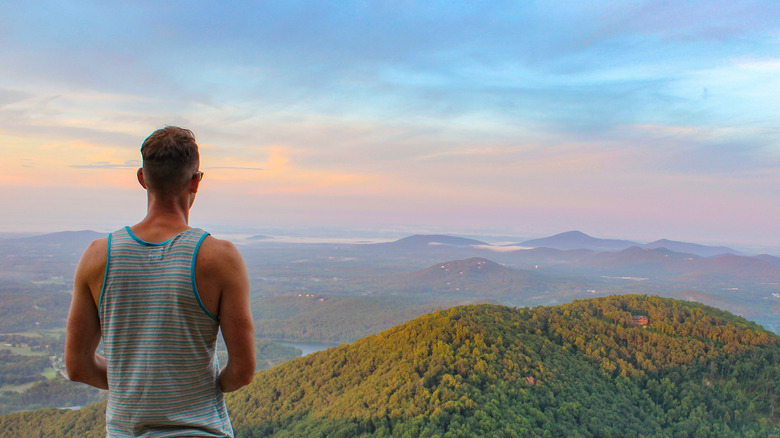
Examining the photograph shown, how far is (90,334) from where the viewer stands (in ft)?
6.84

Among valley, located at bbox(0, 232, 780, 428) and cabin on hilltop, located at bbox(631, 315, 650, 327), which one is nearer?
cabin on hilltop, located at bbox(631, 315, 650, 327)

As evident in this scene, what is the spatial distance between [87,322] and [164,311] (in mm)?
462

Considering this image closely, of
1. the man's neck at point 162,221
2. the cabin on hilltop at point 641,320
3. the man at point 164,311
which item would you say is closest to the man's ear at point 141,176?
the man at point 164,311

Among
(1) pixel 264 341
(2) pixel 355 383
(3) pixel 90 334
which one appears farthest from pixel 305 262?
(3) pixel 90 334

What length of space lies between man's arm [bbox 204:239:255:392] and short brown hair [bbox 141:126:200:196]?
414 millimetres

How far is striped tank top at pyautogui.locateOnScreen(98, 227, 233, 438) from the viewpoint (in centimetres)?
186

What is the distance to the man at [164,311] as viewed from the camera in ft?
6.10

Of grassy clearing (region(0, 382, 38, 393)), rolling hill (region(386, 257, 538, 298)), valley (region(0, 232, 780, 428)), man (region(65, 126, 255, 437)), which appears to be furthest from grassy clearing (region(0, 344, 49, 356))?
rolling hill (region(386, 257, 538, 298))

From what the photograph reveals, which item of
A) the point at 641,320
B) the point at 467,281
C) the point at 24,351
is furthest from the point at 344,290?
the point at 641,320

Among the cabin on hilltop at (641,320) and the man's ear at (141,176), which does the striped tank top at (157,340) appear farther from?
the cabin on hilltop at (641,320)

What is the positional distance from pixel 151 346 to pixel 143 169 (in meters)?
0.76

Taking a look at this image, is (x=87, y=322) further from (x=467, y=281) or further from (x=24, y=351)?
(x=467, y=281)

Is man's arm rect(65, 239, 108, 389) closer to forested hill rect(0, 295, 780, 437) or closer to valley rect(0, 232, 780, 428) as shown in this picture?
forested hill rect(0, 295, 780, 437)

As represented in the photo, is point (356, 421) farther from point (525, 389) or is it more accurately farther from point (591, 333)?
point (591, 333)
